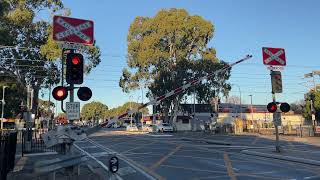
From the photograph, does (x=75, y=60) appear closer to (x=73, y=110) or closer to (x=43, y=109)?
(x=73, y=110)

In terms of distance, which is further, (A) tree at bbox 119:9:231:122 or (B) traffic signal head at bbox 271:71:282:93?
(A) tree at bbox 119:9:231:122

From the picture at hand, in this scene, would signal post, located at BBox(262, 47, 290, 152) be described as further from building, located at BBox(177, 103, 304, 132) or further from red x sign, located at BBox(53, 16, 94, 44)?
building, located at BBox(177, 103, 304, 132)

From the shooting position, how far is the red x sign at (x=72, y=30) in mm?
12023

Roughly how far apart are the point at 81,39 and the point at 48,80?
126 feet

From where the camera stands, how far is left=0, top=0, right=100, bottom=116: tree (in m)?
44.3

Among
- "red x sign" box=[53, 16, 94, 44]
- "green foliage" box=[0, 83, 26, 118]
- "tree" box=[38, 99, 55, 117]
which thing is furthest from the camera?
"tree" box=[38, 99, 55, 117]

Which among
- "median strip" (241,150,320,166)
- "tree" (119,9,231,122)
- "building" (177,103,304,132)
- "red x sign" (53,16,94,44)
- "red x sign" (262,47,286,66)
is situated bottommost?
"median strip" (241,150,320,166)

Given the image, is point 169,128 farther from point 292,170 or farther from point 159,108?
point 292,170

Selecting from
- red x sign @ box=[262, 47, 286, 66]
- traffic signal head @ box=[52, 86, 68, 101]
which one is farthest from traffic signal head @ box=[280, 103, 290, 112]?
traffic signal head @ box=[52, 86, 68, 101]

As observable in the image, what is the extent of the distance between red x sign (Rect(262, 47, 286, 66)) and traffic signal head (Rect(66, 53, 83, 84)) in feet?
48.9

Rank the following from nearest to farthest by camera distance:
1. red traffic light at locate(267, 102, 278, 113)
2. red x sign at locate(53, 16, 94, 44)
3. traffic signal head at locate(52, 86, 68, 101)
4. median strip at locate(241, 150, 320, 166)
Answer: traffic signal head at locate(52, 86, 68, 101) → red x sign at locate(53, 16, 94, 44) → median strip at locate(241, 150, 320, 166) → red traffic light at locate(267, 102, 278, 113)

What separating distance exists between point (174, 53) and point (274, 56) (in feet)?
132

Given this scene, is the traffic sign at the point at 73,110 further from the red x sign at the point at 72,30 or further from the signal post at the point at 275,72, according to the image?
the signal post at the point at 275,72

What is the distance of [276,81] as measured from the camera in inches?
950
